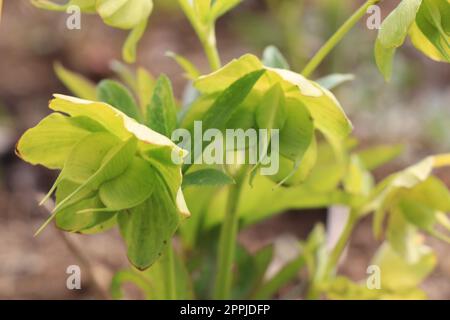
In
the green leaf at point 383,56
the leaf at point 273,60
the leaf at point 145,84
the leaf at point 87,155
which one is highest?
the leaf at point 145,84

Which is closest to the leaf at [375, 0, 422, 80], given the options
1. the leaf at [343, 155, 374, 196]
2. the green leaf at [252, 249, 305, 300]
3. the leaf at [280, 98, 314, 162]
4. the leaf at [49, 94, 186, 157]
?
the leaf at [280, 98, 314, 162]

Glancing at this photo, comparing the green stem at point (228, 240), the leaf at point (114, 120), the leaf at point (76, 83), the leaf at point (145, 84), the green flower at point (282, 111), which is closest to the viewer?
the leaf at point (114, 120)

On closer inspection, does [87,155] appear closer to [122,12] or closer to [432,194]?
[122,12]

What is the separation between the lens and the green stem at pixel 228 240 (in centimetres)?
86

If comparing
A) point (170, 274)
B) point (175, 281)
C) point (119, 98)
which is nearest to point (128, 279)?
point (175, 281)

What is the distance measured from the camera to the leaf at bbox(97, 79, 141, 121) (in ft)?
2.70

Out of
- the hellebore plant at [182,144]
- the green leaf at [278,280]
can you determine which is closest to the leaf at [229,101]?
the hellebore plant at [182,144]

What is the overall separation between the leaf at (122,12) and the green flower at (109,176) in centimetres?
11

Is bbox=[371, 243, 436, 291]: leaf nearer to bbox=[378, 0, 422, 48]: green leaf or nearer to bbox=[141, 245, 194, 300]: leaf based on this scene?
bbox=[141, 245, 194, 300]: leaf

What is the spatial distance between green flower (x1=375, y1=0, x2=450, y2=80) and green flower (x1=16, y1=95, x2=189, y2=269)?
23 cm

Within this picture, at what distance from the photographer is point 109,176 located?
0.70 meters

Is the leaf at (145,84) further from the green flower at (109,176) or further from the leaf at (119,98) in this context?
the green flower at (109,176)
